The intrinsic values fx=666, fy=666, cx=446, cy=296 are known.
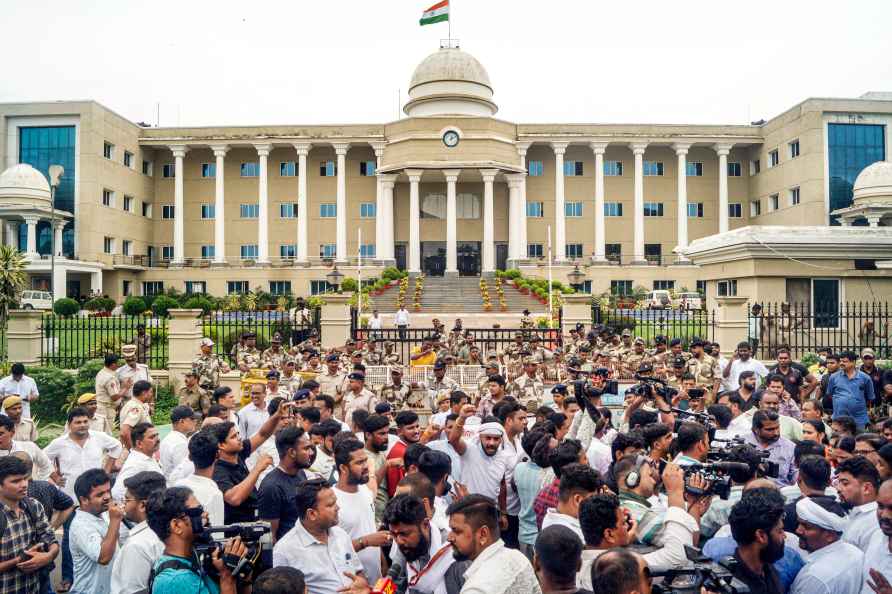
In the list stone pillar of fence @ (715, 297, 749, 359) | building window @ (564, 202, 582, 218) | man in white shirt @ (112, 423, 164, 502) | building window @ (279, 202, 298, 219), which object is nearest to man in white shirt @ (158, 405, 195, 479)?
man in white shirt @ (112, 423, 164, 502)

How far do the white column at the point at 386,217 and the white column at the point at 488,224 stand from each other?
6835mm

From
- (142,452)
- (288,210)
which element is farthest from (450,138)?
(142,452)

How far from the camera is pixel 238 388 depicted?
15898 millimetres

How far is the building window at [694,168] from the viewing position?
54625 mm

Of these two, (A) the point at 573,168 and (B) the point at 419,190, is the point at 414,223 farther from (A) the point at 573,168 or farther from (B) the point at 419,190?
(A) the point at 573,168

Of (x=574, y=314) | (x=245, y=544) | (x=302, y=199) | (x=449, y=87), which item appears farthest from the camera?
(x=302, y=199)

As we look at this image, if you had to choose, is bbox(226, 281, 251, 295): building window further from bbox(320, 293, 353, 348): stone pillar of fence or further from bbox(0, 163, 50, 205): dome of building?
bbox(320, 293, 353, 348): stone pillar of fence

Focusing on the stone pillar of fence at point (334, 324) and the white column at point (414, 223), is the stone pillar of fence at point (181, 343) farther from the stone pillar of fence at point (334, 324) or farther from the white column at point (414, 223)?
the white column at point (414, 223)

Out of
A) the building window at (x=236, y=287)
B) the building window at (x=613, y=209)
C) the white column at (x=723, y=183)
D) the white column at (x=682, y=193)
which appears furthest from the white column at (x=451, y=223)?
the white column at (x=723, y=183)

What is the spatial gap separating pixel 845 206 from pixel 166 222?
5196cm

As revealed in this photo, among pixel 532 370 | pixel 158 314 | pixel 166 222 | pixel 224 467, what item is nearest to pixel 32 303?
pixel 158 314

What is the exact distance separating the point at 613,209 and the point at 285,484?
5160 cm

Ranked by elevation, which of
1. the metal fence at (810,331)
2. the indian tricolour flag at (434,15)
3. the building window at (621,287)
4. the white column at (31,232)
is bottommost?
the metal fence at (810,331)

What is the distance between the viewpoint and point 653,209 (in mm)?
54062
